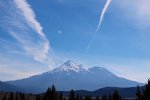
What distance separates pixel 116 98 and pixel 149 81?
29.5m

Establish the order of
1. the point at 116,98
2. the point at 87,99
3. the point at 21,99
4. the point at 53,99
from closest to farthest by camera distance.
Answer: the point at 53,99 < the point at 116,98 < the point at 87,99 < the point at 21,99

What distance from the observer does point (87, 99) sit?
10319cm

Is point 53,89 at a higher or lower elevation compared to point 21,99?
lower

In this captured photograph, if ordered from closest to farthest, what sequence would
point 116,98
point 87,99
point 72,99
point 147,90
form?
1. point 147,90
2. point 116,98
3. point 87,99
4. point 72,99

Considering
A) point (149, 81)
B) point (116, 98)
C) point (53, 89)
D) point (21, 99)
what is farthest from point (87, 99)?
point (21, 99)

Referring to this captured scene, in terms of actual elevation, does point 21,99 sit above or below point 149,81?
above

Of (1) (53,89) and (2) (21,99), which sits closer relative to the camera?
(1) (53,89)

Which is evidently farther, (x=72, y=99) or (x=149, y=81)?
(x=72, y=99)

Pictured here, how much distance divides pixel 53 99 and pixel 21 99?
13390 centimetres

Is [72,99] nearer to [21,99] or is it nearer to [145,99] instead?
[145,99]

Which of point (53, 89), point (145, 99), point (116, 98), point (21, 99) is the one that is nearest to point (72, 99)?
point (116, 98)

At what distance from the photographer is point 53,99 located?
59.7 metres

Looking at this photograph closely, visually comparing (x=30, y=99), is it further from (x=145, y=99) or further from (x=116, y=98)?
(x=145, y=99)

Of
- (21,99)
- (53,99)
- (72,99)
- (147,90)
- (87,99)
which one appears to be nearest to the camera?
(147,90)
